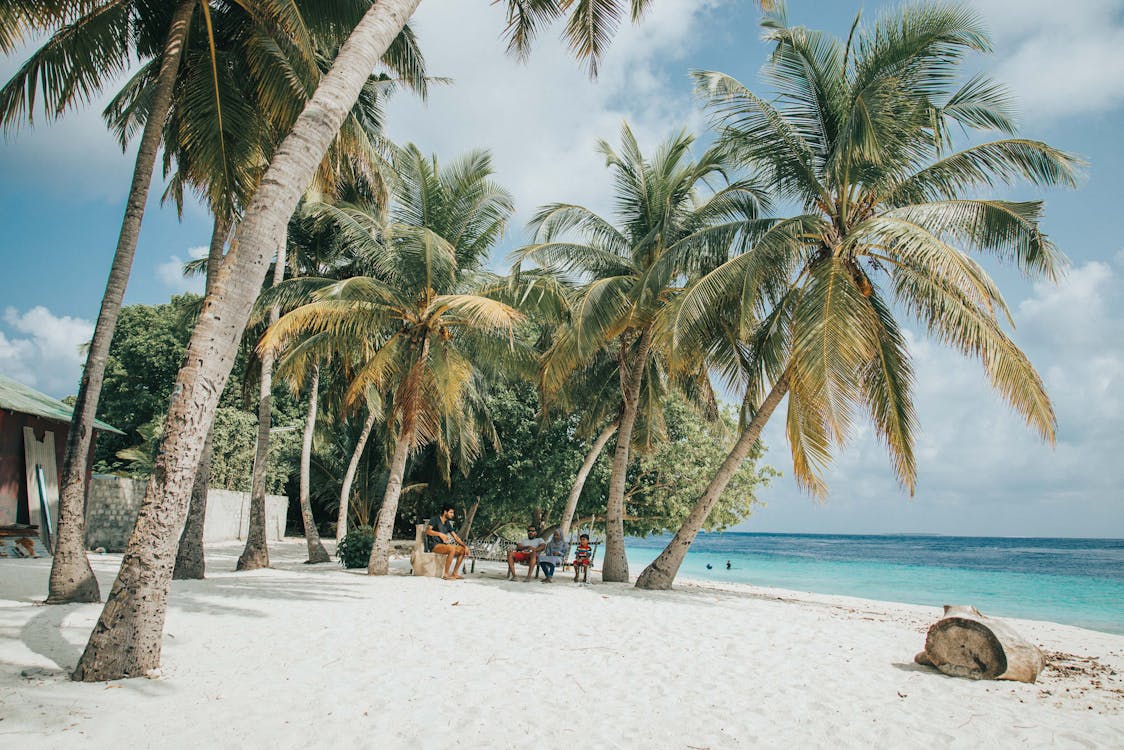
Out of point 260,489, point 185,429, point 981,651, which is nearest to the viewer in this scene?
point 185,429

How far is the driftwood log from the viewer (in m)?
A: 5.82

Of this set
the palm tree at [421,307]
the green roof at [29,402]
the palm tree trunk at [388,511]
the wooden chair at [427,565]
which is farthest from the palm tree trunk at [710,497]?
the green roof at [29,402]

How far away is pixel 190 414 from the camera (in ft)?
14.9

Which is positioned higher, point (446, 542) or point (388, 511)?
point (388, 511)

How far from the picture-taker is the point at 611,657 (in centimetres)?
601

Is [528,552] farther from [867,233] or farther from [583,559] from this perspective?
[867,233]

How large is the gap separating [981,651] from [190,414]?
6.77m

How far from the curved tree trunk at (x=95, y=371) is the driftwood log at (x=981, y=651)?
840 centimetres

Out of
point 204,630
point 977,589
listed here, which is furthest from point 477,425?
point 977,589

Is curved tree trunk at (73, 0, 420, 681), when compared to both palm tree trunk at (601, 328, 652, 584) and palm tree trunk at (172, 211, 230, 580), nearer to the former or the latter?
palm tree trunk at (172, 211, 230, 580)

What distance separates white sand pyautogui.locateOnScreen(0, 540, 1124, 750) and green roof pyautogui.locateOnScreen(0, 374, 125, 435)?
224 inches

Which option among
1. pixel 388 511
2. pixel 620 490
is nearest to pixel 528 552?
pixel 620 490

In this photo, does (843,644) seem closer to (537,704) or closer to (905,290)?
(537,704)

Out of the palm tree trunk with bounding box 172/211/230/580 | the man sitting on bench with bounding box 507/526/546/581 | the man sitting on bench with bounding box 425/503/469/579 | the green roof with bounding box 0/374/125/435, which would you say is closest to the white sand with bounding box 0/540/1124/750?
the palm tree trunk with bounding box 172/211/230/580
